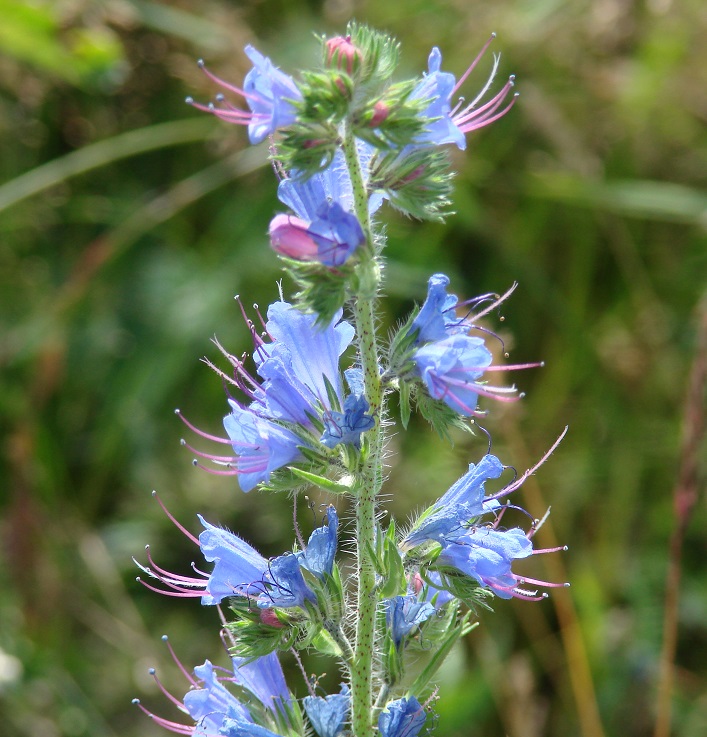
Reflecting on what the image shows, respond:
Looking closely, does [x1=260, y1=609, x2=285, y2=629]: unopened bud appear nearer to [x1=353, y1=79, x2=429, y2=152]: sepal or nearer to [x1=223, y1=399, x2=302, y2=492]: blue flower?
[x1=223, y1=399, x2=302, y2=492]: blue flower

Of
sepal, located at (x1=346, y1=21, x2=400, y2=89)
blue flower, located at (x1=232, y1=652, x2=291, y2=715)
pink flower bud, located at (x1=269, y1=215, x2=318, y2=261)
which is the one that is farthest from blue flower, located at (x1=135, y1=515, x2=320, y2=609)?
sepal, located at (x1=346, y1=21, x2=400, y2=89)

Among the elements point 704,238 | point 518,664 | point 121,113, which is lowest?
point 518,664

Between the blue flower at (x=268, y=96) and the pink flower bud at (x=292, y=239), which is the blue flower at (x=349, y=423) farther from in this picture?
the blue flower at (x=268, y=96)

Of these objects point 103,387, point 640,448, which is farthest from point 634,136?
point 103,387

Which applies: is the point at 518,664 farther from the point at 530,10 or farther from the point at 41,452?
the point at 530,10

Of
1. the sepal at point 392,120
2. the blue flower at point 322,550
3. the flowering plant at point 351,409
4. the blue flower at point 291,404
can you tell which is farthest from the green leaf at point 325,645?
the sepal at point 392,120
